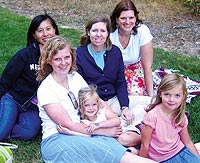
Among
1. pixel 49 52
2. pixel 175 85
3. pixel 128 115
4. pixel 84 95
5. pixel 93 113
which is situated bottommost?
pixel 128 115

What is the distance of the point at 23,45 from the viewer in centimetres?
646

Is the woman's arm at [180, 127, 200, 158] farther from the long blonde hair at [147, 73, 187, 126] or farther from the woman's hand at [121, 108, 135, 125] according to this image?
the woman's hand at [121, 108, 135, 125]

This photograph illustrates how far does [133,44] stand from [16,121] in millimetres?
1289

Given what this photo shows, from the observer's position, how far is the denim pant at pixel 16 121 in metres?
3.76

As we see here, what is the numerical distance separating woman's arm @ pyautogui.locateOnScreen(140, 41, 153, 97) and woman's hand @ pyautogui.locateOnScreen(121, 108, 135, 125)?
0.62m

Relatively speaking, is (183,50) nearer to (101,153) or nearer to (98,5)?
(98,5)

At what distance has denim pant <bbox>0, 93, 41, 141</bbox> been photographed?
376 cm

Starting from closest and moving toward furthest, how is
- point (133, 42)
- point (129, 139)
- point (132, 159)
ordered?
point (132, 159), point (129, 139), point (133, 42)

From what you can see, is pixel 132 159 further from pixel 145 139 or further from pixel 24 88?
pixel 24 88

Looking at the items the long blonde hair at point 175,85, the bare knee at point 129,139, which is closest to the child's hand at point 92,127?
the bare knee at point 129,139

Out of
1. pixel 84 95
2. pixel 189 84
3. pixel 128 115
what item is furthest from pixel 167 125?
pixel 189 84

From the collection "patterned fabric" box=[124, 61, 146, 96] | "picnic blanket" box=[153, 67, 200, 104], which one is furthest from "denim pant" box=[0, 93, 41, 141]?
"picnic blanket" box=[153, 67, 200, 104]

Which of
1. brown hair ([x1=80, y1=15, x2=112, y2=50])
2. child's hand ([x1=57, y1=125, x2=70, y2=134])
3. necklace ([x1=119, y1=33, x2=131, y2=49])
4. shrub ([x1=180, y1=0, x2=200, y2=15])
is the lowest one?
child's hand ([x1=57, y1=125, x2=70, y2=134])

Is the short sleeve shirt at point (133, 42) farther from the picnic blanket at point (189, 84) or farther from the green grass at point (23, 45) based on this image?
the green grass at point (23, 45)
